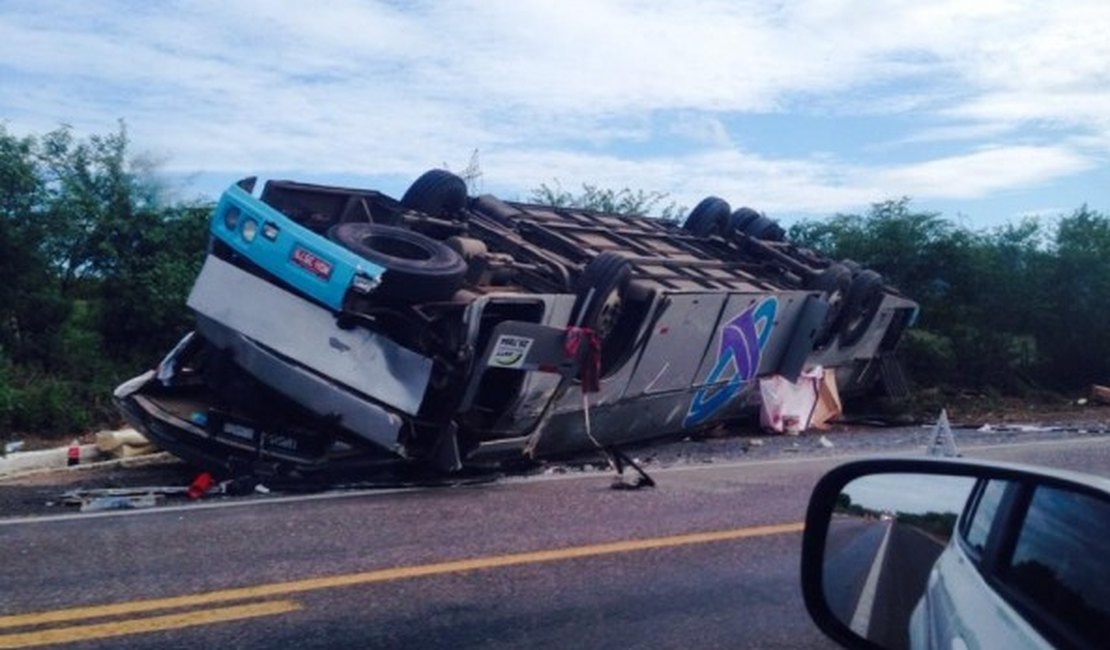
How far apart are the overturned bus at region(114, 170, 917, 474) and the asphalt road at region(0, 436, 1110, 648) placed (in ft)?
2.34

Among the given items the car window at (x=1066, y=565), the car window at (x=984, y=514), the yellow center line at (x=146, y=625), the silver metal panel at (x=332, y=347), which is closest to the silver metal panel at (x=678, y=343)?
the silver metal panel at (x=332, y=347)

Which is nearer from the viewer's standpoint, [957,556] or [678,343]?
[957,556]

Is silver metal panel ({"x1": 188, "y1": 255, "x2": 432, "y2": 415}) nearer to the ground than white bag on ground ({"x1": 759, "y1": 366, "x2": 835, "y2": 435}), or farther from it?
farther from it

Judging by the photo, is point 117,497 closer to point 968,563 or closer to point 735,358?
point 735,358

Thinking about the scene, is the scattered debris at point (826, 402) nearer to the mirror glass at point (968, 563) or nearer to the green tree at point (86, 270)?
the green tree at point (86, 270)

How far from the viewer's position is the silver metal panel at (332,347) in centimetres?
829

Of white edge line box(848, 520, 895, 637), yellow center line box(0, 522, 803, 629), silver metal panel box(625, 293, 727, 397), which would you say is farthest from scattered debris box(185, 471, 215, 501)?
white edge line box(848, 520, 895, 637)

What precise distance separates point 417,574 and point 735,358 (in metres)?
6.94

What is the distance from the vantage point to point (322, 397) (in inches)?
326

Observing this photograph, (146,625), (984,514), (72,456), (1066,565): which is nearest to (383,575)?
(146,625)

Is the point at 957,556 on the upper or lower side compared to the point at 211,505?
upper

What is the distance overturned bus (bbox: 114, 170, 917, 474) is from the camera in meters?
8.32

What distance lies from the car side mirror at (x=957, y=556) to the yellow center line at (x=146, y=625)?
3.15 metres

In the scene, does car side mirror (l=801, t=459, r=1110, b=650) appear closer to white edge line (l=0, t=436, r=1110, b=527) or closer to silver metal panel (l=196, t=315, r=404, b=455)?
white edge line (l=0, t=436, r=1110, b=527)
